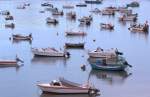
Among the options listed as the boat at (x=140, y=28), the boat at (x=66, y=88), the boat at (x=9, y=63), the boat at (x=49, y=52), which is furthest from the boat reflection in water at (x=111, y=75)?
the boat at (x=140, y=28)

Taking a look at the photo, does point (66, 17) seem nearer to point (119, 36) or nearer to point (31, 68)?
point (119, 36)

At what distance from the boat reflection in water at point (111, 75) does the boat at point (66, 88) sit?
5.33 metres

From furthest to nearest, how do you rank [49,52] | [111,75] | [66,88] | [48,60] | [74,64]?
1. [49,52]
2. [48,60]
3. [74,64]
4. [111,75]
5. [66,88]

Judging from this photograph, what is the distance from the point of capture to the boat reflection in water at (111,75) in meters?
41.7

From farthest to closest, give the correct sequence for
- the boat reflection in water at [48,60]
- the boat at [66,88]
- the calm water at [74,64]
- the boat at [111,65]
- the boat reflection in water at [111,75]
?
1. the boat reflection in water at [48,60]
2. the boat at [111,65]
3. the boat reflection in water at [111,75]
4. the calm water at [74,64]
5. the boat at [66,88]

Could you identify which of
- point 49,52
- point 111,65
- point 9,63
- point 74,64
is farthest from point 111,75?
point 49,52

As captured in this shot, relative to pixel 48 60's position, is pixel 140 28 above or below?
above

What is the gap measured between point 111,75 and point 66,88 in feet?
27.6

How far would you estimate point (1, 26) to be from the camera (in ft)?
266

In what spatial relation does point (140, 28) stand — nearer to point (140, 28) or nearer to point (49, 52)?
point (140, 28)

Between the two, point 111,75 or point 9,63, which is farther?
point 9,63

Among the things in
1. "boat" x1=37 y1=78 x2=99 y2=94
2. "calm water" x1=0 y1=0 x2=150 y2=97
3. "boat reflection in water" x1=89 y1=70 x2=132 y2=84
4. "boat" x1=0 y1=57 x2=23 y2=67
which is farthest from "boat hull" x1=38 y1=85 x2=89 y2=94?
"boat" x1=0 y1=57 x2=23 y2=67

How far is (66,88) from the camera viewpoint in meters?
35.8

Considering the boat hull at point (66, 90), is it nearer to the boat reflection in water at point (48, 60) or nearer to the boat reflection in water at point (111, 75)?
the boat reflection in water at point (111, 75)
